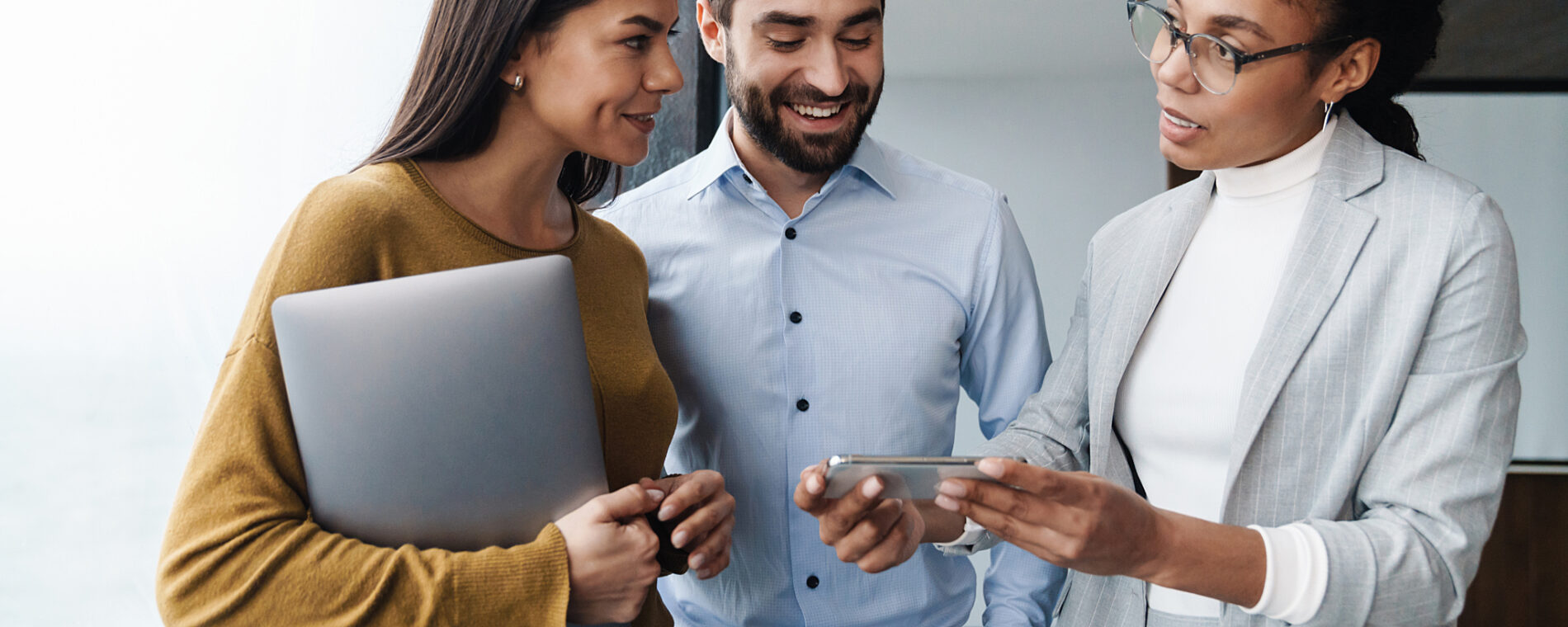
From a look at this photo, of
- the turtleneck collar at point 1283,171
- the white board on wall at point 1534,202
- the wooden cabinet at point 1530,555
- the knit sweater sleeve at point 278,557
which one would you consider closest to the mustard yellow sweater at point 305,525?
the knit sweater sleeve at point 278,557

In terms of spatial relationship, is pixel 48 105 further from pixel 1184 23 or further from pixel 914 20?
pixel 914 20

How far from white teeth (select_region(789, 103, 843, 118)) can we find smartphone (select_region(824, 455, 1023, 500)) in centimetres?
80

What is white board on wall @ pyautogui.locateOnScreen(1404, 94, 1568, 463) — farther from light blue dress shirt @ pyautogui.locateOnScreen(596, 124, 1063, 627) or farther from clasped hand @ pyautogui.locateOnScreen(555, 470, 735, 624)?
clasped hand @ pyautogui.locateOnScreen(555, 470, 735, 624)

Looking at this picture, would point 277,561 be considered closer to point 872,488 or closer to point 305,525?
point 305,525

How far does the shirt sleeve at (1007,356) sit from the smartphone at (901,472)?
67 centimetres

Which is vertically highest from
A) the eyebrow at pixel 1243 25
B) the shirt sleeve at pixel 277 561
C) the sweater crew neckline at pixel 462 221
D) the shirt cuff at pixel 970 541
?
the eyebrow at pixel 1243 25

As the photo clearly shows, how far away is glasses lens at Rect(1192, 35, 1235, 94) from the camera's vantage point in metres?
1.33

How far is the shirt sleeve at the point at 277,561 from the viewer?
3.18ft

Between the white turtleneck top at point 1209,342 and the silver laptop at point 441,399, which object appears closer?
the silver laptop at point 441,399

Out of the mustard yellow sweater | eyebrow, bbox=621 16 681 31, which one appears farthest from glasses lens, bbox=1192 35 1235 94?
the mustard yellow sweater

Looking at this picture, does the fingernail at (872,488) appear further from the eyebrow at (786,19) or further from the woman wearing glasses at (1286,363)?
the eyebrow at (786,19)

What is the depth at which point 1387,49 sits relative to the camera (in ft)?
4.42

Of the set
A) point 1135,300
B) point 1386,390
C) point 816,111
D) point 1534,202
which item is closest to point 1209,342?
point 1135,300

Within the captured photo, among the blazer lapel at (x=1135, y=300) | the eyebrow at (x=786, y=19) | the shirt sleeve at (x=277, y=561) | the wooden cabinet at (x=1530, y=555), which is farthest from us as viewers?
the wooden cabinet at (x=1530, y=555)
